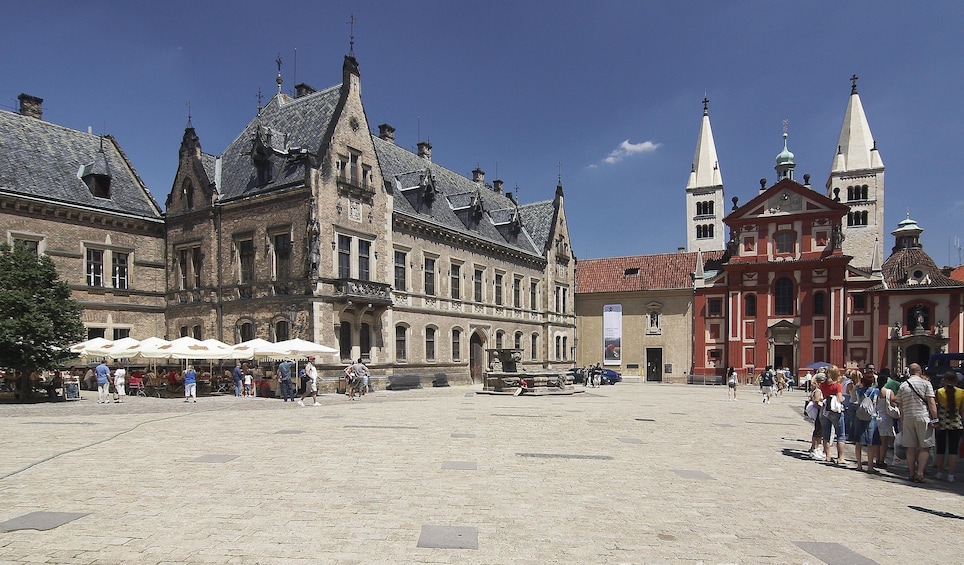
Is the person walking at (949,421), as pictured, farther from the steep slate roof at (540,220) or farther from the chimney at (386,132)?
the steep slate roof at (540,220)

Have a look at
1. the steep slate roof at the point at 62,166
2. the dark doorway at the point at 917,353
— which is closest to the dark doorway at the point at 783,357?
the dark doorway at the point at 917,353

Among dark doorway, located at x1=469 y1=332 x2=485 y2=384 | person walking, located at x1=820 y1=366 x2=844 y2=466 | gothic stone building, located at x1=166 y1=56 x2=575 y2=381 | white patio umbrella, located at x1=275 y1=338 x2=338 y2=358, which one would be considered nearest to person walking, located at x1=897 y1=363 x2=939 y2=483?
person walking, located at x1=820 y1=366 x2=844 y2=466

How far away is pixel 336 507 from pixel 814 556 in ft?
18.0

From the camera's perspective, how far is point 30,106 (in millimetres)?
33031

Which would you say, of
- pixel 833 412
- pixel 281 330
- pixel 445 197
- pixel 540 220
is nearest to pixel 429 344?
pixel 281 330

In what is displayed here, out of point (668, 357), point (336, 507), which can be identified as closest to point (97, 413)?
point (336, 507)

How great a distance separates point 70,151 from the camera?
32.6m

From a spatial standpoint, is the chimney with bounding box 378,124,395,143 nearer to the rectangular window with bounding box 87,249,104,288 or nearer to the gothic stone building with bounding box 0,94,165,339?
the gothic stone building with bounding box 0,94,165,339

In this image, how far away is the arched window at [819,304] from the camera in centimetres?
4731

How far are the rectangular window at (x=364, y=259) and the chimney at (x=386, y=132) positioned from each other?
43.8 ft

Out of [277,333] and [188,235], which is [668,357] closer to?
[277,333]

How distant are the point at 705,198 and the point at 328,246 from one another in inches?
2525

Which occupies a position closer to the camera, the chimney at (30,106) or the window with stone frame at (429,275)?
the chimney at (30,106)

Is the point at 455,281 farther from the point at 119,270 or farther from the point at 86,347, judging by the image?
the point at 86,347
